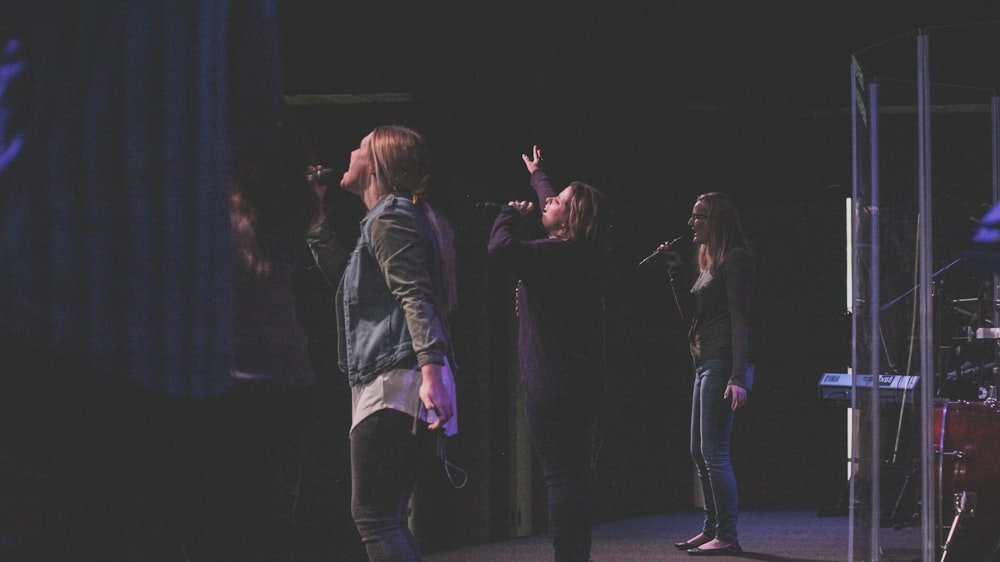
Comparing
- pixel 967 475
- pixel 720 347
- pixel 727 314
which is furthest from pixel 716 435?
pixel 967 475

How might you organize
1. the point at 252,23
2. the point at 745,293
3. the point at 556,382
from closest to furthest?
the point at 252,23 < the point at 556,382 < the point at 745,293

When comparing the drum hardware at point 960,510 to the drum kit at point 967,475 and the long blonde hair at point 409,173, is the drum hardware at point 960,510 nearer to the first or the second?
the drum kit at point 967,475

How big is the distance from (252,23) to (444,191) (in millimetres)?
3832

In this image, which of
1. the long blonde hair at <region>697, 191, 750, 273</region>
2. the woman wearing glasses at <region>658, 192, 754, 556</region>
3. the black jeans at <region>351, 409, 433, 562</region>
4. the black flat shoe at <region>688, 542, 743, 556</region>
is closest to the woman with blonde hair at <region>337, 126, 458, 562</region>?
the black jeans at <region>351, 409, 433, 562</region>

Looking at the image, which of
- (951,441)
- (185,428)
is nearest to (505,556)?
(951,441)

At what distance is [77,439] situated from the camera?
3.59 ft

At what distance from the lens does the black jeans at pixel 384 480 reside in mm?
2186

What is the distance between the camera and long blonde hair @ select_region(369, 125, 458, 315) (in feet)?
7.98

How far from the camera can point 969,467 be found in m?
4.04

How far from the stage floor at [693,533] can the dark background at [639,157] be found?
0.19m

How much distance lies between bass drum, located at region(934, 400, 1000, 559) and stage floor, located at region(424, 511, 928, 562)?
189mm

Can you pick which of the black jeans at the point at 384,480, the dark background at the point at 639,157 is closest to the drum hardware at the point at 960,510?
the dark background at the point at 639,157

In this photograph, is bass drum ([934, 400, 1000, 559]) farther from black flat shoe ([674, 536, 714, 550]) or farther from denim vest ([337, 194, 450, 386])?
denim vest ([337, 194, 450, 386])

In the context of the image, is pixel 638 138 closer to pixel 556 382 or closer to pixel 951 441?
pixel 951 441
